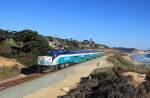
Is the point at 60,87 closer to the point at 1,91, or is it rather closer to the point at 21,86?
the point at 21,86

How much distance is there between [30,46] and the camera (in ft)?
183

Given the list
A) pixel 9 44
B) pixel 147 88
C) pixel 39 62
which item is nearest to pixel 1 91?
pixel 147 88

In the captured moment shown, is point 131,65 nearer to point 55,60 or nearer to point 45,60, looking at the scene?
point 55,60

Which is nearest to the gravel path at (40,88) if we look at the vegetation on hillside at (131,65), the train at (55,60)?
the train at (55,60)

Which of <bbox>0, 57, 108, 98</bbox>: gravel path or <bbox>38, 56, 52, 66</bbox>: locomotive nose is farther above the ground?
<bbox>38, 56, 52, 66</bbox>: locomotive nose

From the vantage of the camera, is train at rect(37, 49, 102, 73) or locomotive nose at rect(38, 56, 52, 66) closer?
locomotive nose at rect(38, 56, 52, 66)

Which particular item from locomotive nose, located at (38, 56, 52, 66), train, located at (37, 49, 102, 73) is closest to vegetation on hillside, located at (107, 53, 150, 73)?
train, located at (37, 49, 102, 73)

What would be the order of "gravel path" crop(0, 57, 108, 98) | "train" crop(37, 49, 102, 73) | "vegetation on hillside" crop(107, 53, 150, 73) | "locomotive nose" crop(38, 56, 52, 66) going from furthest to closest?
"train" crop(37, 49, 102, 73), "locomotive nose" crop(38, 56, 52, 66), "vegetation on hillside" crop(107, 53, 150, 73), "gravel path" crop(0, 57, 108, 98)

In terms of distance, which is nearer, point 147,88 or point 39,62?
point 147,88

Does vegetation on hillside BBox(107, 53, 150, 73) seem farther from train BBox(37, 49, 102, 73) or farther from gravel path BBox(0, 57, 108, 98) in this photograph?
train BBox(37, 49, 102, 73)

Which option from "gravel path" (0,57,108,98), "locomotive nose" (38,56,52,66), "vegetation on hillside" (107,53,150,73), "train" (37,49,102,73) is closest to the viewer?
"gravel path" (0,57,108,98)

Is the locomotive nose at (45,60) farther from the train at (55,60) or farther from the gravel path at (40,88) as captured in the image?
the gravel path at (40,88)

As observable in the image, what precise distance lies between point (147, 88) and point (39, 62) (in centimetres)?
2142

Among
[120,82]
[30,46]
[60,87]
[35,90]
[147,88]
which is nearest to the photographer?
[147,88]
